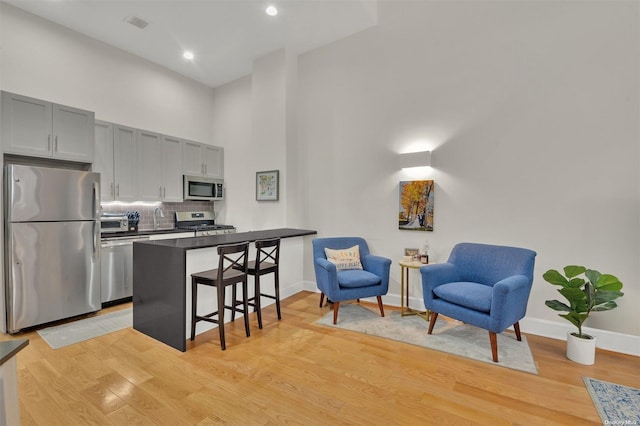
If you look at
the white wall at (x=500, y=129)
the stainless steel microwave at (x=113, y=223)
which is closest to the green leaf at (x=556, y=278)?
the white wall at (x=500, y=129)

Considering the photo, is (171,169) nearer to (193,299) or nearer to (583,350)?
(193,299)

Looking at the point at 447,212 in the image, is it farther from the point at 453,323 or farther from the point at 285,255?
the point at 285,255

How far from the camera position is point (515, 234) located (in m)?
3.25

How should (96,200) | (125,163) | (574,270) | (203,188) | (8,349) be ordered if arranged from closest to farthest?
(8,349)
(574,270)
(96,200)
(125,163)
(203,188)

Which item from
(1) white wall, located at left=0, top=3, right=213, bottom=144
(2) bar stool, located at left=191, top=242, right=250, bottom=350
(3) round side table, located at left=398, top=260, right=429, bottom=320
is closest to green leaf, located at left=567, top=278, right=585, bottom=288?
(3) round side table, located at left=398, top=260, right=429, bottom=320

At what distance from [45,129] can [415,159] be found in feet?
14.3

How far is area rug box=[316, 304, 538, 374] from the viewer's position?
2.64 m

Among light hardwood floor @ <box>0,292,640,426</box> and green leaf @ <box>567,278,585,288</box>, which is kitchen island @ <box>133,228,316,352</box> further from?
green leaf @ <box>567,278,585,288</box>

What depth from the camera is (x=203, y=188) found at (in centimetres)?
547

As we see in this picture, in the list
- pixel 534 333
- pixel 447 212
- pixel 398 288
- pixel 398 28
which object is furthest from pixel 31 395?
pixel 398 28

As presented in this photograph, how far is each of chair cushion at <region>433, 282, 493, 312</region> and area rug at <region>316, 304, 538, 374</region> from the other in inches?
16.2

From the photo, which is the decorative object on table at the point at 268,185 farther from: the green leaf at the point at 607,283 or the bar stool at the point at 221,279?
the green leaf at the point at 607,283

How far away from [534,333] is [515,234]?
1049 mm

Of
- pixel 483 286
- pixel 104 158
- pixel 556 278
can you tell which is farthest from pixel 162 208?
pixel 556 278
